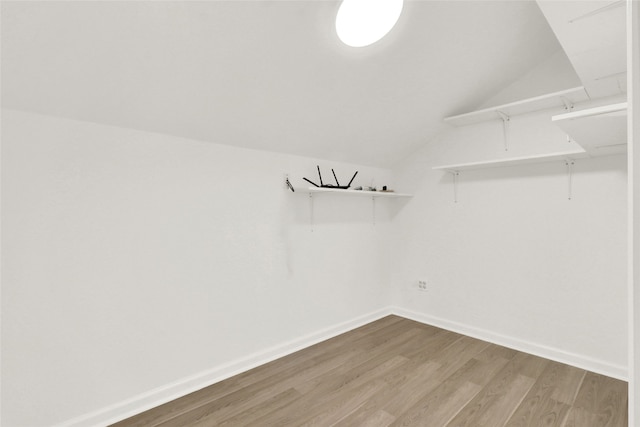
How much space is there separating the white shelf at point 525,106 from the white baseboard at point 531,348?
197 centimetres

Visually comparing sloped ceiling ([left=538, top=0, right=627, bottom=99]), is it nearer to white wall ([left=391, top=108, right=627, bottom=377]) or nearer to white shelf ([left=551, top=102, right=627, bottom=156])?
white shelf ([left=551, top=102, right=627, bottom=156])

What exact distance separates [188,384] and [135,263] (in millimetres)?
888

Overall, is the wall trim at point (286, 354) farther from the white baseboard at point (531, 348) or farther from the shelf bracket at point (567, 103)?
the shelf bracket at point (567, 103)

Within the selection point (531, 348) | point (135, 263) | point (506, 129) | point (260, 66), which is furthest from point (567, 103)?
point (135, 263)

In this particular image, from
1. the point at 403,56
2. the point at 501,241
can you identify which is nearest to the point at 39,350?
the point at 403,56

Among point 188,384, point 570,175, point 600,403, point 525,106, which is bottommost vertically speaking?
point 600,403

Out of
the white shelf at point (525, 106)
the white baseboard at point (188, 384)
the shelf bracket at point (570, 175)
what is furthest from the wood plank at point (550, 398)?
the white shelf at point (525, 106)

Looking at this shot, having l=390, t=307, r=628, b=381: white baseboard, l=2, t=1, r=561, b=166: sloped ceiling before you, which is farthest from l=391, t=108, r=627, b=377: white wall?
l=2, t=1, r=561, b=166: sloped ceiling

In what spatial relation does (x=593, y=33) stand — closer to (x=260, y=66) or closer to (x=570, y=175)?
(x=570, y=175)

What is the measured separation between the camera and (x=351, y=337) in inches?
120

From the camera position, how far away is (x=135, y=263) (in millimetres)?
1943

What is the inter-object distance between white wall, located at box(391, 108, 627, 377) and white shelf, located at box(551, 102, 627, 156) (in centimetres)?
48

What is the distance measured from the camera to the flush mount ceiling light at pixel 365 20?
2055 mm

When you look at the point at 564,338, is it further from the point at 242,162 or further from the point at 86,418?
the point at 86,418
